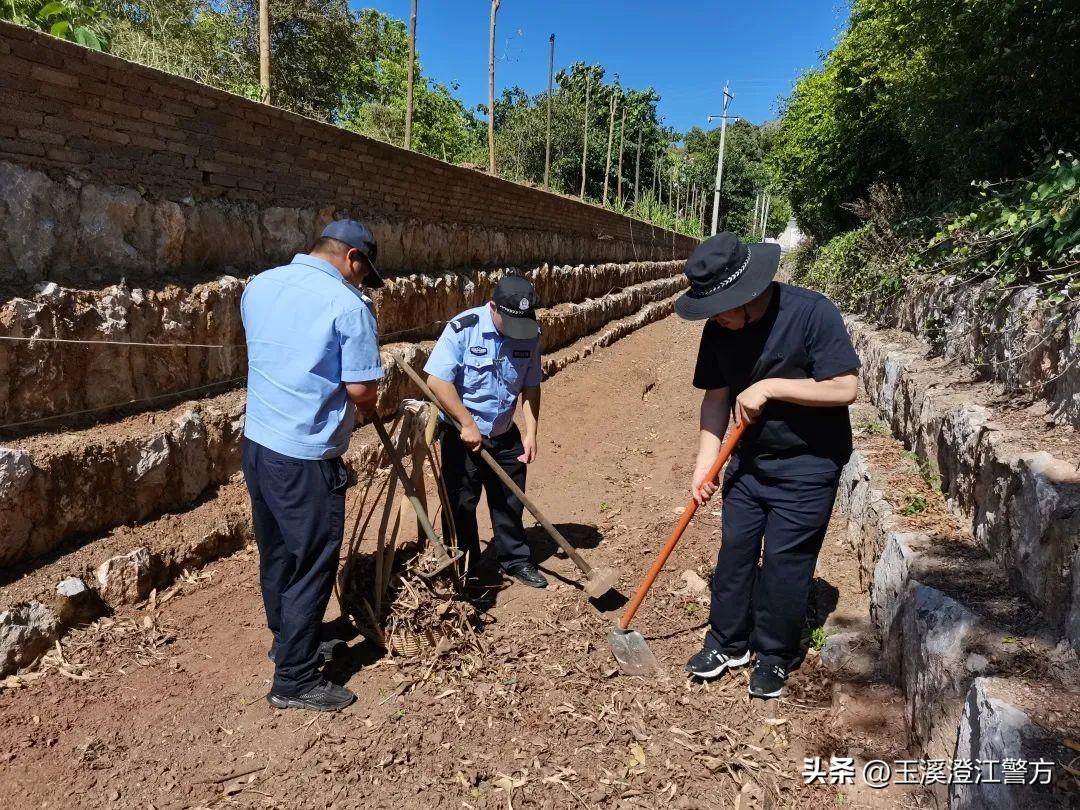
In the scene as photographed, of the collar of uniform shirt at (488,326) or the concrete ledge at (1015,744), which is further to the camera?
the collar of uniform shirt at (488,326)

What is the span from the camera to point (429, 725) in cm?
273

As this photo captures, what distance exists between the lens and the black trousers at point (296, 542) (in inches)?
104

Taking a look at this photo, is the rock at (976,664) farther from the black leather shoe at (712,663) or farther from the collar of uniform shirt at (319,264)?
the collar of uniform shirt at (319,264)

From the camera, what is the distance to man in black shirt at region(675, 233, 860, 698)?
2.49 m

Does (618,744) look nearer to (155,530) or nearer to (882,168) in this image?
(155,530)

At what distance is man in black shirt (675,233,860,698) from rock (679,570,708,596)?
831 millimetres

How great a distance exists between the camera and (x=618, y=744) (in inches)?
105

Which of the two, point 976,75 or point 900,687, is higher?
point 976,75

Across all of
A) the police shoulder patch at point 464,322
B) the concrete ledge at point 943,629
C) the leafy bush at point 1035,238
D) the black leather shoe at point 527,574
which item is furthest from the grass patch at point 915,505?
the police shoulder patch at point 464,322

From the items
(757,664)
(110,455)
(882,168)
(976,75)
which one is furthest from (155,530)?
(882,168)

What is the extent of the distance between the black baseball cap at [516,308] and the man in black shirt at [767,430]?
41.2 inches

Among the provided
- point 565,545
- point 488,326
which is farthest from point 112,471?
point 565,545

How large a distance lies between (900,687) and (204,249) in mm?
4674

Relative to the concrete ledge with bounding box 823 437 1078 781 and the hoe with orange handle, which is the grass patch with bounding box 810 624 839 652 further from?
the hoe with orange handle
